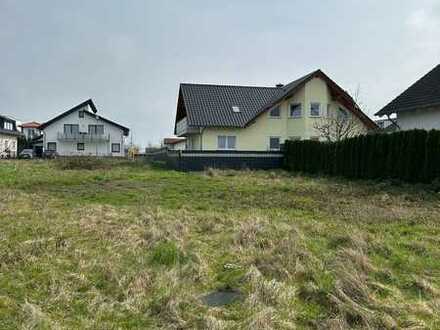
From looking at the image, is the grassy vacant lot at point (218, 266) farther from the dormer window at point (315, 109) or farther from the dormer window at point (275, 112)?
the dormer window at point (275, 112)

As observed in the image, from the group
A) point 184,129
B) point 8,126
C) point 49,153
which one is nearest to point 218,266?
point 184,129

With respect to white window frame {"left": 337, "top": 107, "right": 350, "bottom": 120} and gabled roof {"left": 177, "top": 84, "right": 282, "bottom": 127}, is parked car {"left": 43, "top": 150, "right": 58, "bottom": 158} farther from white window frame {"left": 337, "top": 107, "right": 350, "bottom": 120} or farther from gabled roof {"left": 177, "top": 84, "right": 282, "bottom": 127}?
white window frame {"left": 337, "top": 107, "right": 350, "bottom": 120}

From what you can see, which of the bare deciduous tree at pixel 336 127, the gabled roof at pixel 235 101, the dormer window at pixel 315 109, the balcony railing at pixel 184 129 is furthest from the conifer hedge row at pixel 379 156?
the balcony railing at pixel 184 129

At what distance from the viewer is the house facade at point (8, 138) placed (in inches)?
2427

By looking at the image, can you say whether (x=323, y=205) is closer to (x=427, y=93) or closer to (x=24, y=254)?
(x=24, y=254)

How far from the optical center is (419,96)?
70.5 feet

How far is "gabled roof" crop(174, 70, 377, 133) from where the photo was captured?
3172 centimetres

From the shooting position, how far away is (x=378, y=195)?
12977 mm

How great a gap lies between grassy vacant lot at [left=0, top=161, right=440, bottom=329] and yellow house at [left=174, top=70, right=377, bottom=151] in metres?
22.2

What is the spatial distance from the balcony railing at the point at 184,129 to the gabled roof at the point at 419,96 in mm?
13105

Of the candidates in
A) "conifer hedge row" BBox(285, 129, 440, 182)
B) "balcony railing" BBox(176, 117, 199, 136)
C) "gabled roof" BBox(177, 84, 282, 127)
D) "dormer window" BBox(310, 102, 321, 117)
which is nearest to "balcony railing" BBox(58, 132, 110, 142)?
"balcony railing" BBox(176, 117, 199, 136)

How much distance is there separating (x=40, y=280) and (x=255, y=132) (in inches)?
1128

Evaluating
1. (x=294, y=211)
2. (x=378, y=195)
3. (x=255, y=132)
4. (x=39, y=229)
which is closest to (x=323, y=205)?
(x=294, y=211)

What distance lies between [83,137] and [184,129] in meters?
30.6
